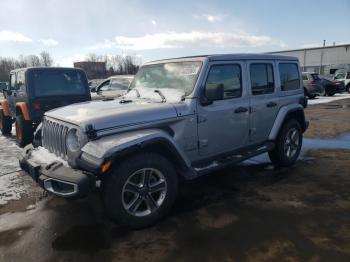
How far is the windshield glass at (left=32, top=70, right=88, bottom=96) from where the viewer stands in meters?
7.49

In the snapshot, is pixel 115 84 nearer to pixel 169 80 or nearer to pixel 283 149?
pixel 169 80

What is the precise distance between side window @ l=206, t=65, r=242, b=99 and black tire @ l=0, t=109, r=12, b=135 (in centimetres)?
818

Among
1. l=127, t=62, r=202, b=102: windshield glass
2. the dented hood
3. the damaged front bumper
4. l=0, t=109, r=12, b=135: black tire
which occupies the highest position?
l=127, t=62, r=202, b=102: windshield glass

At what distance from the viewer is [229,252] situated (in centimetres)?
307

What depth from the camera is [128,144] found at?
3234 mm

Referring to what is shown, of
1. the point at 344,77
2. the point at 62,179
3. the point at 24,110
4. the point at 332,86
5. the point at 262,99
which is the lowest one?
the point at 332,86

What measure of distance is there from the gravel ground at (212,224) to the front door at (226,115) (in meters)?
0.73

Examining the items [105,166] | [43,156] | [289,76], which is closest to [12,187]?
[43,156]

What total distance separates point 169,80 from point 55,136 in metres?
1.70

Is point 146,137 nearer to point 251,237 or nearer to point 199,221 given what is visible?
point 199,221

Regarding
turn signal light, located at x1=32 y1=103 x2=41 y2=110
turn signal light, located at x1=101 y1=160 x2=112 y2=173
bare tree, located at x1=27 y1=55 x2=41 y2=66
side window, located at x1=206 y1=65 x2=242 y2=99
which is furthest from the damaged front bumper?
bare tree, located at x1=27 y1=55 x2=41 y2=66

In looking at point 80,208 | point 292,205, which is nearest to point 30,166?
point 80,208

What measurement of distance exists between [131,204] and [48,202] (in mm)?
1631

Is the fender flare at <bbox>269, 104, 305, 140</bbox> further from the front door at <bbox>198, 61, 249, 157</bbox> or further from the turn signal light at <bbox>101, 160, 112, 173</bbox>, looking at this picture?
the turn signal light at <bbox>101, 160, 112, 173</bbox>
